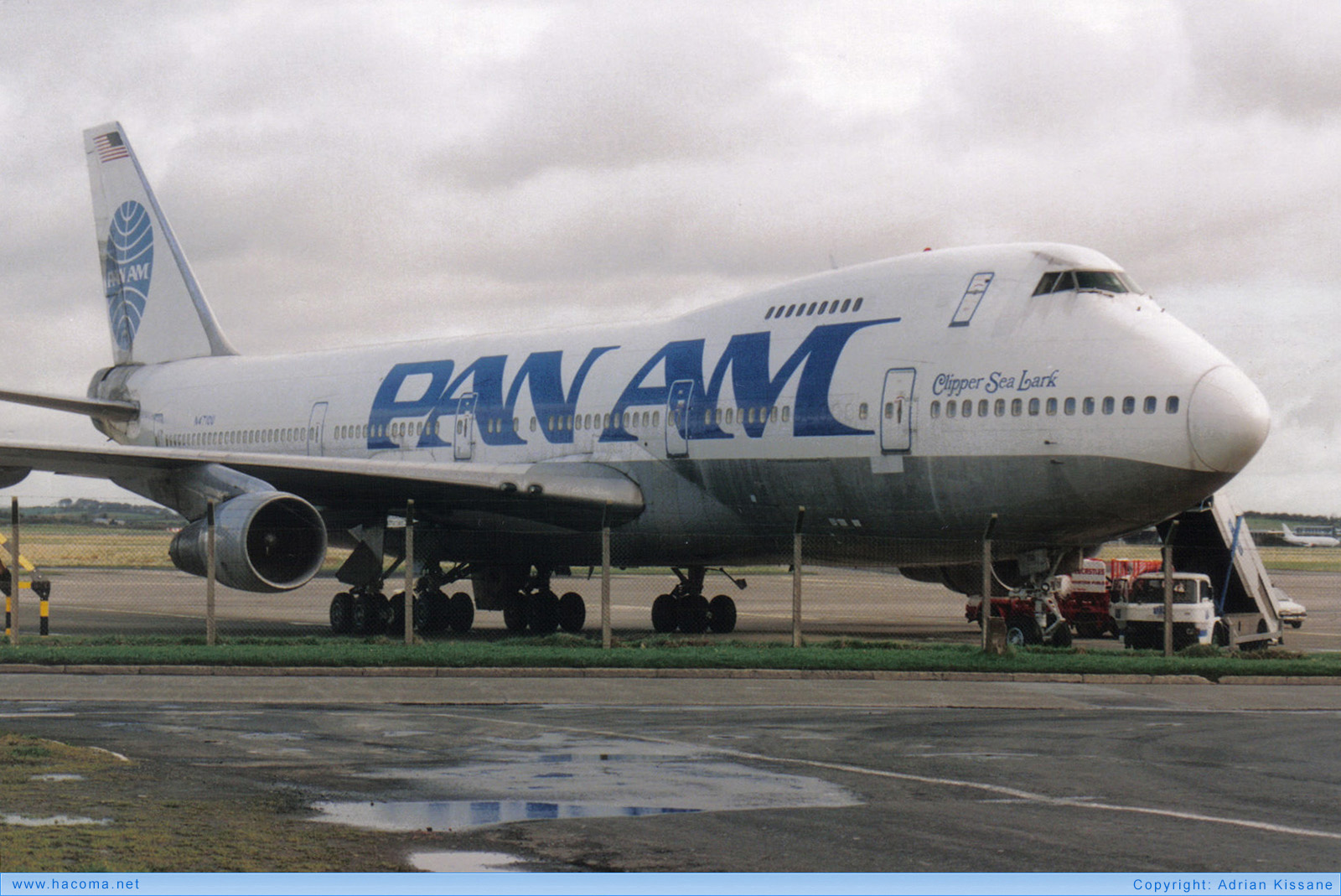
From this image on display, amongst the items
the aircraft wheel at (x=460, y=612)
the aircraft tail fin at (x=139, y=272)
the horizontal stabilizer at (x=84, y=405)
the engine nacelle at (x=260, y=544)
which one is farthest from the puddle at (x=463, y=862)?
the aircraft tail fin at (x=139, y=272)

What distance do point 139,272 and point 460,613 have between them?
14.2 m

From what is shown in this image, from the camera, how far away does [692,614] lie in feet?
85.5

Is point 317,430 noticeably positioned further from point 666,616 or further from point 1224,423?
point 1224,423

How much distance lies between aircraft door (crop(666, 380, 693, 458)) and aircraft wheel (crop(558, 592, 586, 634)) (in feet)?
19.0

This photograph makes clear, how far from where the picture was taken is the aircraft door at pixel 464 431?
2561cm

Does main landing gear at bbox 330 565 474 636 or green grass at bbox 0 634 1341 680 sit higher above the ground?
main landing gear at bbox 330 565 474 636

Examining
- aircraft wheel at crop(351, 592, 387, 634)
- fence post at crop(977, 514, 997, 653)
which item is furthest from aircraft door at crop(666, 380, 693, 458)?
aircraft wheel at crop(351, 592, 387, 634)

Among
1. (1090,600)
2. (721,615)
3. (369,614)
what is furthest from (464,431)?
(1090,600)

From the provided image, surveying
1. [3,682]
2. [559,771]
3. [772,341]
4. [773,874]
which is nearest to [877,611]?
[772,341]

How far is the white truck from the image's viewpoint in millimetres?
21031

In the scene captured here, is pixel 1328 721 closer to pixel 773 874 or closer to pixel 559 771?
pixel 559 771

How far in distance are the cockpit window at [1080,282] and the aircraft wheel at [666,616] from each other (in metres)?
9.64

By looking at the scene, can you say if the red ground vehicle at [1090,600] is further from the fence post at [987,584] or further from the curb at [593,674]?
the curb at [593,674]

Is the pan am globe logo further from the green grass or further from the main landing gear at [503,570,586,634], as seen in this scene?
the green grass
